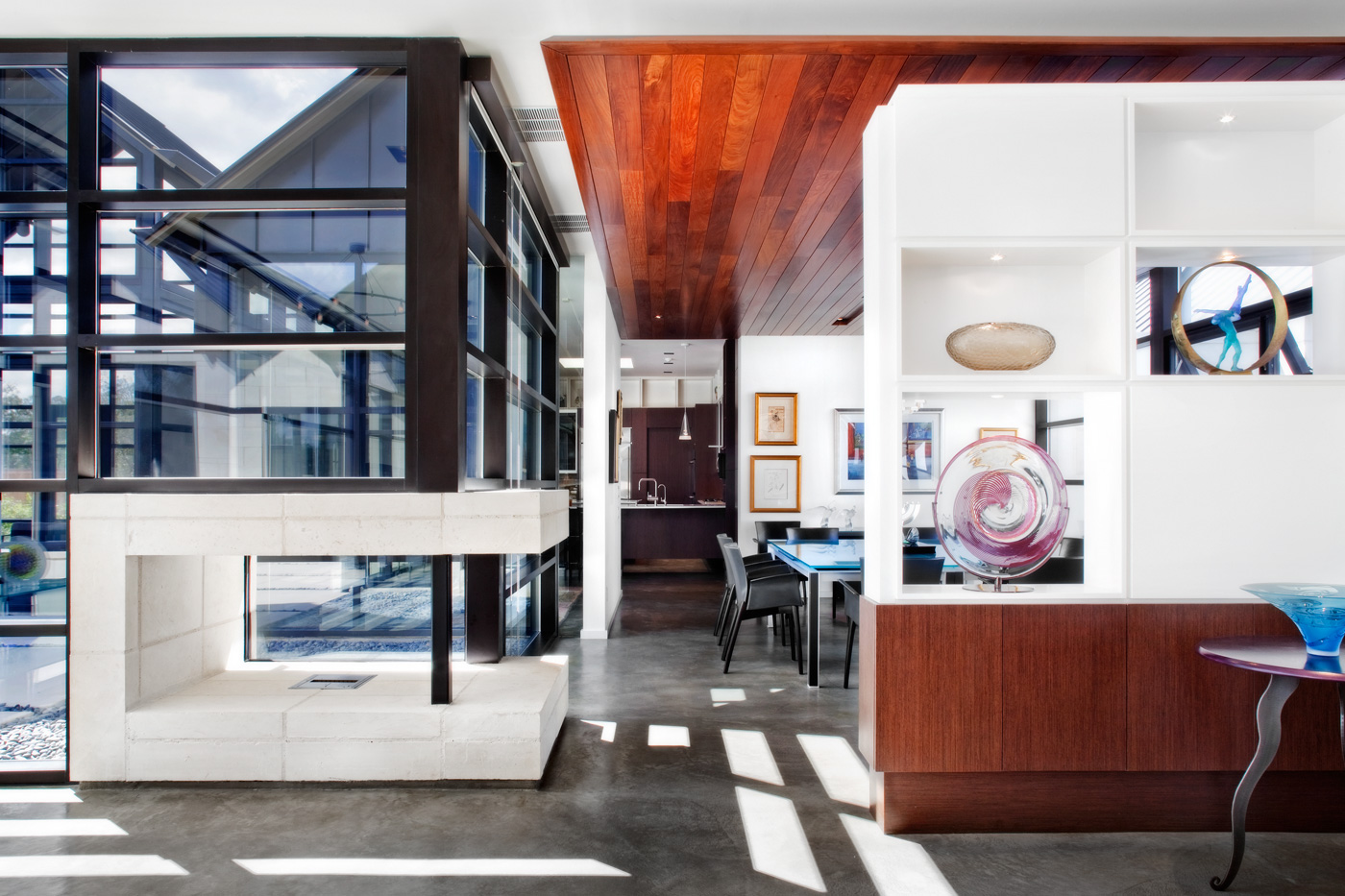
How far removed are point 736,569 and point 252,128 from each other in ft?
11.7

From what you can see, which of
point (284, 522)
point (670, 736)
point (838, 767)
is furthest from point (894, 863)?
point (284, 522)

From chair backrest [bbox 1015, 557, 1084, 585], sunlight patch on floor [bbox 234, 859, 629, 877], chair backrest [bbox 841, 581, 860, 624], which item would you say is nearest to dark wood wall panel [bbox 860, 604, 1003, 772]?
sunlight patch on floor [bbox 234, 859, 629, 877]

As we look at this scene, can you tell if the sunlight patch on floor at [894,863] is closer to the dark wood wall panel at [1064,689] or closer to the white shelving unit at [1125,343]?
the dark wood wall panel at [1064,689]

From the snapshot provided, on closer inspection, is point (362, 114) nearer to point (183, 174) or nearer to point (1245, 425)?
point (183, 174)

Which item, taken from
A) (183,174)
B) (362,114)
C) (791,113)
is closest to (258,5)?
(362,114)

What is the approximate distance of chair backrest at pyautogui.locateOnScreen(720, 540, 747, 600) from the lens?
495cm

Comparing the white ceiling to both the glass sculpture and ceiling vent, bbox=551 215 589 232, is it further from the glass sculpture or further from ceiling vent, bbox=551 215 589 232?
the glass sculpture

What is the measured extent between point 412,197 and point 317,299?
57 centimetres

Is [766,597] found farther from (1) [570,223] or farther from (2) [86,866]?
(2) [86,866]

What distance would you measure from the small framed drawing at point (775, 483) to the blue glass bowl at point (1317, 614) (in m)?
5.86

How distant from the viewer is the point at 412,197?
302 cm

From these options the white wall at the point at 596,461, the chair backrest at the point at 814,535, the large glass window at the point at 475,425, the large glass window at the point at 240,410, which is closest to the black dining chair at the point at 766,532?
the chair backrest at the point at 814,535

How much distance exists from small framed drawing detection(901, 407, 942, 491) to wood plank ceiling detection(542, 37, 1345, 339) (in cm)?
333

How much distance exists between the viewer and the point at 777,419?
8156 millimetres
